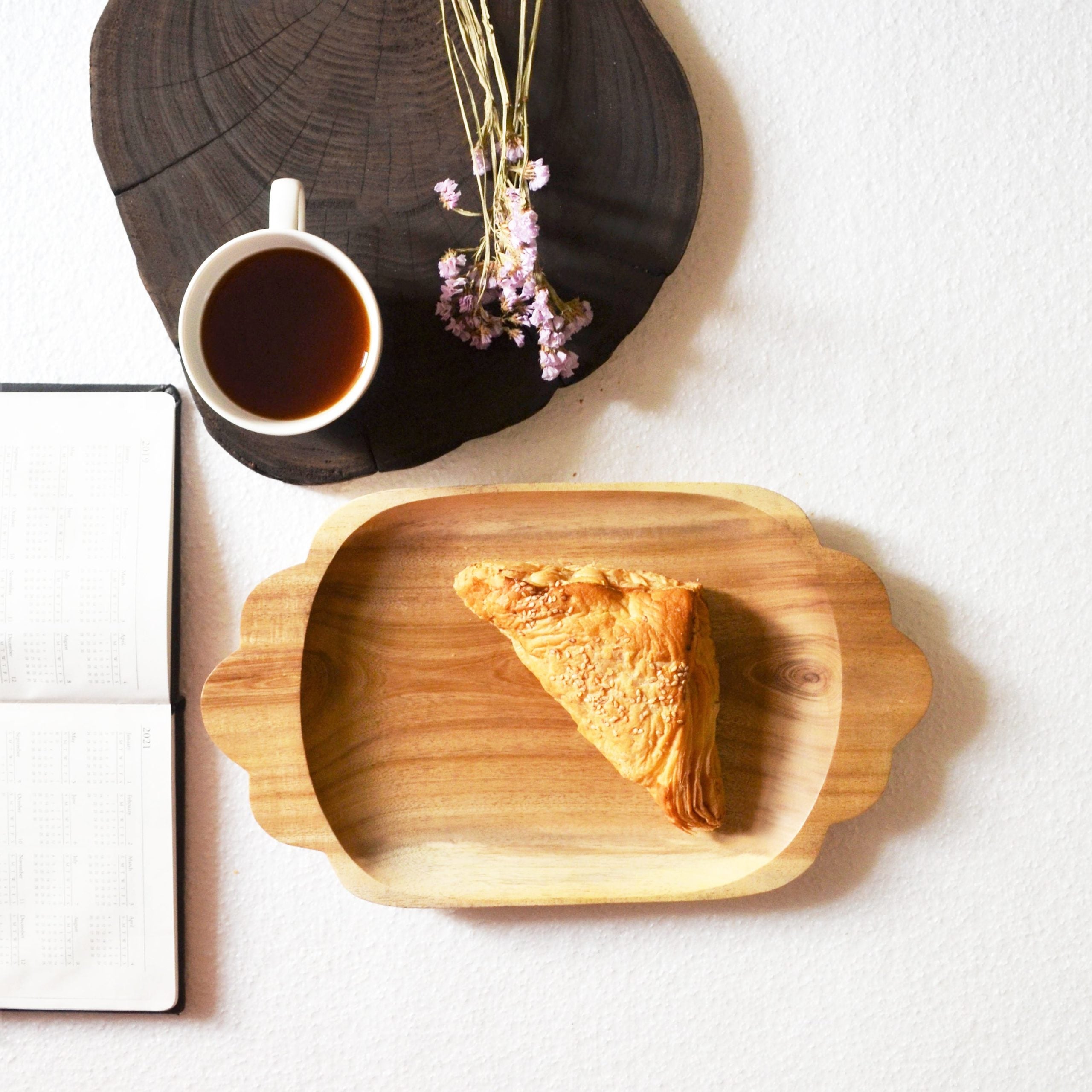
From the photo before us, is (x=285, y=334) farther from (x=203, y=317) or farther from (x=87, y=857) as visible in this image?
(x=87, y=857)

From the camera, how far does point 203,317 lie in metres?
0.85

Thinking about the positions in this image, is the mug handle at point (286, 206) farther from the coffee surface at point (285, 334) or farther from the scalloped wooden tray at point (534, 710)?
the scalloped wooden tray at point (534, 710)

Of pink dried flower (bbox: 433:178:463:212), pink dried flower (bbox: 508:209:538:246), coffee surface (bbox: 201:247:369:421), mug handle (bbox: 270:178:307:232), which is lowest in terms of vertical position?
coffee surface (bbox: 201:247:369:421)

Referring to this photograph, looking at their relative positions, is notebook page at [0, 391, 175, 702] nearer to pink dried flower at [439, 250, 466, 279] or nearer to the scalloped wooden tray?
the scalloped wooden tray

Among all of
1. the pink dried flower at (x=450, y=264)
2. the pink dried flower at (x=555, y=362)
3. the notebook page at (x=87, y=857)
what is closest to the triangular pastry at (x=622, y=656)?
the pink dried flower at (x=555, y=362)

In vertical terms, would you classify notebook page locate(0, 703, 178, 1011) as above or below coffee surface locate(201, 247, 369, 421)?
A: below

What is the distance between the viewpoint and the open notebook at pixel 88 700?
0.99m

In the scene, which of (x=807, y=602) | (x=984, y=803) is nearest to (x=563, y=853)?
(x=807, y=602)

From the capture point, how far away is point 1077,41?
100 cm

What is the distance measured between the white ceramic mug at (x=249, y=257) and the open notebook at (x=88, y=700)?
18cm

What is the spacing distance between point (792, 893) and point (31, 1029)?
3.03 feet

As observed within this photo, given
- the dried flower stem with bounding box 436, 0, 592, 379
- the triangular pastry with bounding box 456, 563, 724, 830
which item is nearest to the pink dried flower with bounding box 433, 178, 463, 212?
the dried flower stem with bounding box 436, 0, 592, 379

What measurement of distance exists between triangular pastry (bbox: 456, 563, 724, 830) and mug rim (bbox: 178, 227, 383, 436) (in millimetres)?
224

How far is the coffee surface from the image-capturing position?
849 millimetres
